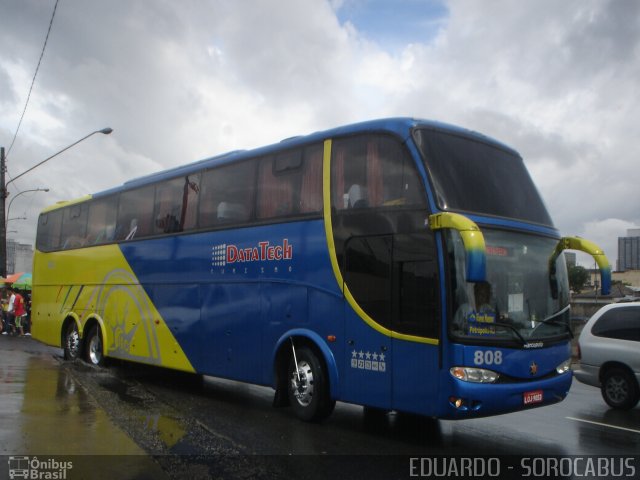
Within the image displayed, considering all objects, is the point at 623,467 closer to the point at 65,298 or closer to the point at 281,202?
the point at 281,202

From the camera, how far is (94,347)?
46.9ft

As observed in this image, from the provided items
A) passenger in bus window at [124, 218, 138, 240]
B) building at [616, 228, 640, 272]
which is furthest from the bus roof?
building at [616, 228, 640, 272]

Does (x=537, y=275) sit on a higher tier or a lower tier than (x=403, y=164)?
lower

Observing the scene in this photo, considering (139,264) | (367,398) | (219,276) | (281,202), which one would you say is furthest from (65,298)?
(367,398)

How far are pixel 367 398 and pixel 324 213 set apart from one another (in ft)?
8.09

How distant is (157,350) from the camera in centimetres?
1182

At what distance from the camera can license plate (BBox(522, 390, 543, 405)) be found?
6.99 metres

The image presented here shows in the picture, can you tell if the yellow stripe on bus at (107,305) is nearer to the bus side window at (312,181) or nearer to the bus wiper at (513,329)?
the bus side window at (312,181)

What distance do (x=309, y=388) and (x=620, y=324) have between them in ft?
19.7

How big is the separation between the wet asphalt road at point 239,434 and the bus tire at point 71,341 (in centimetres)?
356

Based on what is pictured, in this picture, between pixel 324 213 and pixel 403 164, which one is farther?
pixel 324 213

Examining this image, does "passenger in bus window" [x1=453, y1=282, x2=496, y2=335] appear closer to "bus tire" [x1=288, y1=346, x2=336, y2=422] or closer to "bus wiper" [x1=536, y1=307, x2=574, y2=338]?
"bus wiper" [x1=536, y1=307, x2=574, y2=338]

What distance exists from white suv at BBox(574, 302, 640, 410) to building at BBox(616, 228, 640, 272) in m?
89.6

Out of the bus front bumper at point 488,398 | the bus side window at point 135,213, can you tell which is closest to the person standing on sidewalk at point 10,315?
the bus side window at point 135,213
